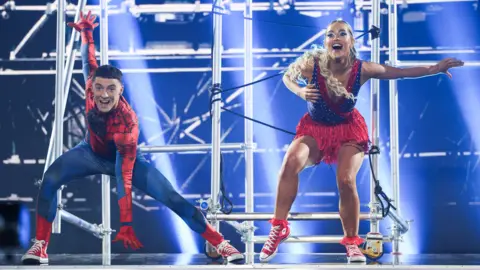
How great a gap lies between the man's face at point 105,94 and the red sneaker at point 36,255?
84 centimetres

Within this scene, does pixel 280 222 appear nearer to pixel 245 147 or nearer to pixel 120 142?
pixel 245 147

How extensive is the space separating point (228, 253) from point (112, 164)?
861 millimetres

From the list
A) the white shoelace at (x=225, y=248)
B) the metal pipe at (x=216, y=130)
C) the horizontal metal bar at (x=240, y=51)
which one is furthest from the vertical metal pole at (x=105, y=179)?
the horizontal metal bar at (x=240, y=51)

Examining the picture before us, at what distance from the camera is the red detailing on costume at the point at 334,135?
482 cm

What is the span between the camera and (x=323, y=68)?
191 inches

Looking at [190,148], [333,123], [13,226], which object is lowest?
[13,226]

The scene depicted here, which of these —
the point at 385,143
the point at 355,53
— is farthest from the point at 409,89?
the point at 355,53

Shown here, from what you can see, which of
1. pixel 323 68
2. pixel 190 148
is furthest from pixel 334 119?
pixel 190 148

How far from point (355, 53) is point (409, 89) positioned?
73.7 inches

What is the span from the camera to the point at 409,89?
6.67 metres

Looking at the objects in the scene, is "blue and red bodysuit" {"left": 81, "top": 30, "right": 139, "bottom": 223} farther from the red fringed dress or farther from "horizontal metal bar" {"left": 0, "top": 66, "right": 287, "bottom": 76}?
"horizontal metal bar" {"left": 0, "top": 66, "right": 287, "bottom": 76}

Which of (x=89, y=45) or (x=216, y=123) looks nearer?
(x=216, y=123)

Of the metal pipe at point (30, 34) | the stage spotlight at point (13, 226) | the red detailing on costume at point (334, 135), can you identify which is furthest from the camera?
the metal pipe at point (30, 34)

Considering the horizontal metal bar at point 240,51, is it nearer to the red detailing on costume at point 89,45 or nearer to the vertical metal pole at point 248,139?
the vertical metal pole at point 248,139
